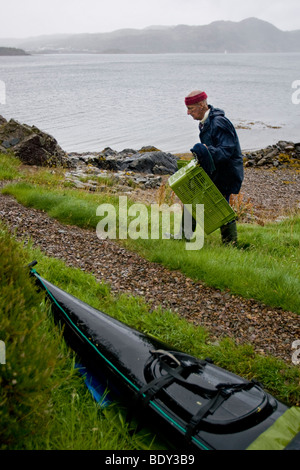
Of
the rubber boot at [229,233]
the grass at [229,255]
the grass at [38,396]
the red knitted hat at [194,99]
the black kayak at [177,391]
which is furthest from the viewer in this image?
the rubber boot at [229,233]

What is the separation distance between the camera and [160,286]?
209 inches

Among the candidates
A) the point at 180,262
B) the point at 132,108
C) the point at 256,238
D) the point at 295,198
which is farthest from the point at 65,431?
the point at 132,108

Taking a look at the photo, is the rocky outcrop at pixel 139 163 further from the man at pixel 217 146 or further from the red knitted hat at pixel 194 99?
the red knitted hat at pixel 194 99

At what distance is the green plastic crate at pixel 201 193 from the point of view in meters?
5.84

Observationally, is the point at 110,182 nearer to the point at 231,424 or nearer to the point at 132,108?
the point at 231,424

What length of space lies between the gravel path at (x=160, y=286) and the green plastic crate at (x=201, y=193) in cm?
115

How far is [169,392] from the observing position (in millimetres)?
2635

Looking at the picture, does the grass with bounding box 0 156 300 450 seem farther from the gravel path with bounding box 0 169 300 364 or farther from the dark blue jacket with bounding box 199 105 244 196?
the dark blue jacket with bounding box 199 105 244 196

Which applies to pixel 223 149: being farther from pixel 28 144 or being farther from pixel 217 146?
pixel 28 144

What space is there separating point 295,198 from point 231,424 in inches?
526

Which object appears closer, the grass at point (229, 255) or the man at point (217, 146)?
the grass at point (229, 255)

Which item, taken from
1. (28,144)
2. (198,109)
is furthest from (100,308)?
(28,144)

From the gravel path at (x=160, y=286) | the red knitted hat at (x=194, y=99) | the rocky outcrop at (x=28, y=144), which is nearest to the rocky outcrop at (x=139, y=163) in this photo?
the rocky outcrop at (x=28, y=144)

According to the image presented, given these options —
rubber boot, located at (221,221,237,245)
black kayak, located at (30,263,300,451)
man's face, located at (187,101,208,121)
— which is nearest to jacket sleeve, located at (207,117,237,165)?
man's face, located at (187,101,208,121)
